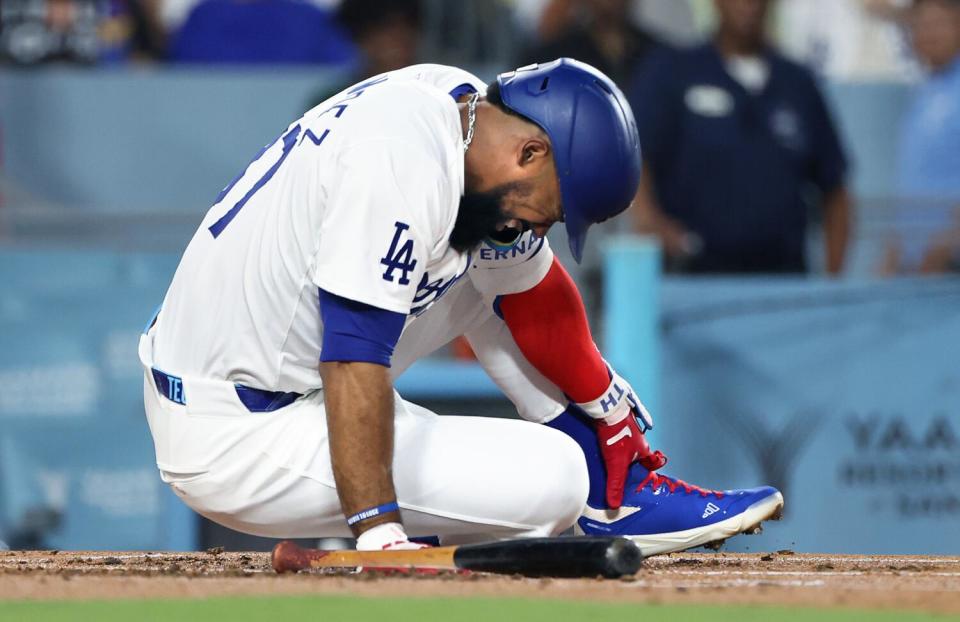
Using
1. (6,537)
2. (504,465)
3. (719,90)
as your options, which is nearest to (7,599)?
(504,465)

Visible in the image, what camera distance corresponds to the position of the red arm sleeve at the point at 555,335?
4023 mm

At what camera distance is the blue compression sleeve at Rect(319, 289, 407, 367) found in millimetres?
3232

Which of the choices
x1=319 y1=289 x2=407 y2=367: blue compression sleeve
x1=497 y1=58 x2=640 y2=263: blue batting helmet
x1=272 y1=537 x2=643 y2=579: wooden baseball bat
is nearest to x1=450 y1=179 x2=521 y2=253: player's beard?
x1=497 y1=58 x2=640 y2=263: blue batting helmet

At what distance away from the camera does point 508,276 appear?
393 centimetres

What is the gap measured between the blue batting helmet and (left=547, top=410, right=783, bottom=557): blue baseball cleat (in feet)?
2.58

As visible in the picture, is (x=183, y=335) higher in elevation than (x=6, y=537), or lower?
higher

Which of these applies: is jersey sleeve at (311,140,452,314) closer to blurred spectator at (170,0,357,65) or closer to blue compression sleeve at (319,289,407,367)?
blue compression sleeve at (319,289,407,367)

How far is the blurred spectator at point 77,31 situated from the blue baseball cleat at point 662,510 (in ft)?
15.4

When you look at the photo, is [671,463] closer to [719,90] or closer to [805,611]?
[719,90]

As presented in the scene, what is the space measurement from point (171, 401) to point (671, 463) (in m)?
3.42

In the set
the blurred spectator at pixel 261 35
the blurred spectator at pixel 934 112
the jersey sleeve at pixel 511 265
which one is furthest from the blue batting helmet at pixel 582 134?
the blurred spectator at pixel 261 35

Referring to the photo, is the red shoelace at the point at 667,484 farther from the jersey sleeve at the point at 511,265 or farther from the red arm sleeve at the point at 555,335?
the jersey sleeve at the point at 511,265

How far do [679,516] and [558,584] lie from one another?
1006 mm

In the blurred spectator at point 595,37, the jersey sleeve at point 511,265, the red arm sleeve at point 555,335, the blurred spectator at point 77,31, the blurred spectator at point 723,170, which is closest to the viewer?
the jersey sleeve at point 511,265
